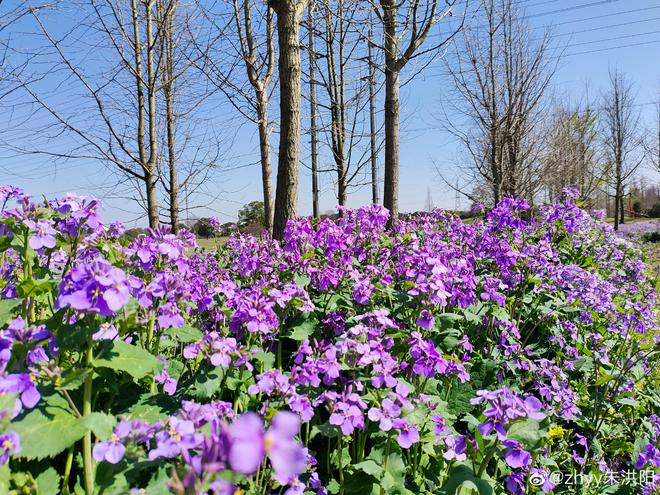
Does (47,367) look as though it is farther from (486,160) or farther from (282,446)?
(486,160)

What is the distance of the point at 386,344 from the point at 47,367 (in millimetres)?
1286

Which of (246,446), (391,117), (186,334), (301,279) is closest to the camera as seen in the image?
(246,446)

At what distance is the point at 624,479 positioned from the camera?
2680 mm

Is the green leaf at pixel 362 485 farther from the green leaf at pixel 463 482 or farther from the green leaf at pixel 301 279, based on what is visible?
the green leaf at pixel 301 279

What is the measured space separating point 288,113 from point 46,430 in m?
5.01

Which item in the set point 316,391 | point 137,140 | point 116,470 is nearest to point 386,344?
point 316,391

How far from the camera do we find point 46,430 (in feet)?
4.02

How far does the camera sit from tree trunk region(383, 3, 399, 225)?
712 centimetres

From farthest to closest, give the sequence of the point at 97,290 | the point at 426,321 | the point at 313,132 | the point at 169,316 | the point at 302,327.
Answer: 1. the point at 313,132
2. the point at 302,327
3. the point at 426,321
4. the point at 169,316
5. the point at 97,290

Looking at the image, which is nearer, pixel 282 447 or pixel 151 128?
pixel 282 447

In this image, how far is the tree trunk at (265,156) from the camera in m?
8.45

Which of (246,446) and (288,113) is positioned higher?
(288,113)

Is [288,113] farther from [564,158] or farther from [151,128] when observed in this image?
[564,158]

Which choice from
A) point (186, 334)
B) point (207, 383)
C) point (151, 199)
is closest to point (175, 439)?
point (207, 383)
